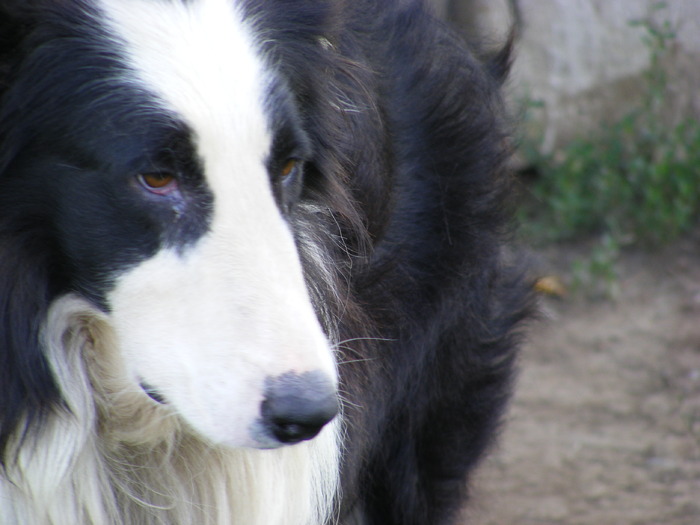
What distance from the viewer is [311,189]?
2.37 m

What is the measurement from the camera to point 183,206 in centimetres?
195

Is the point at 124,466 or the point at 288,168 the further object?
the point at 124,466

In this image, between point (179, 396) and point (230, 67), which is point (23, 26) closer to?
point (230, 67)

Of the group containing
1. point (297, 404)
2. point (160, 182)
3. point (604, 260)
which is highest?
point (160, 182)

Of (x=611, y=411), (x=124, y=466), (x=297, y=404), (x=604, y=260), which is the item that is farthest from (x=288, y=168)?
(x=604, y=260)

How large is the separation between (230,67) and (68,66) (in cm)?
34

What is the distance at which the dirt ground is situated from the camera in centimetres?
357

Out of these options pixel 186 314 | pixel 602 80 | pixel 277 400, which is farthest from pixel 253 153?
pixel 602 80

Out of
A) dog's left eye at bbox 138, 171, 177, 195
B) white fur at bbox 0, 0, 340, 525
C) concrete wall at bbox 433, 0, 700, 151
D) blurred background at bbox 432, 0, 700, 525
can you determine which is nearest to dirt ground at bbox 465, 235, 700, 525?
blurred background at bbox 432, 0, 700, 525

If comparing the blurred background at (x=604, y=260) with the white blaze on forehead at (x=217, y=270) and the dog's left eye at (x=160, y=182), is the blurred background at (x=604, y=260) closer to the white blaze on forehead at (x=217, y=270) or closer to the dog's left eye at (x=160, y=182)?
the white blaze on forehead at (x=217, y=270)

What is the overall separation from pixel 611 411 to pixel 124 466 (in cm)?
244

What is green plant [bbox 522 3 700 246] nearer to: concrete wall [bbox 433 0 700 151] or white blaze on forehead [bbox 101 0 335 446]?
concrete wall [bbox 433 0 700 151]

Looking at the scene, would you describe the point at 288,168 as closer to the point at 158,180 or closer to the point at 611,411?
the point at 158,180

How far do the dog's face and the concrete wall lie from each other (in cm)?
343
